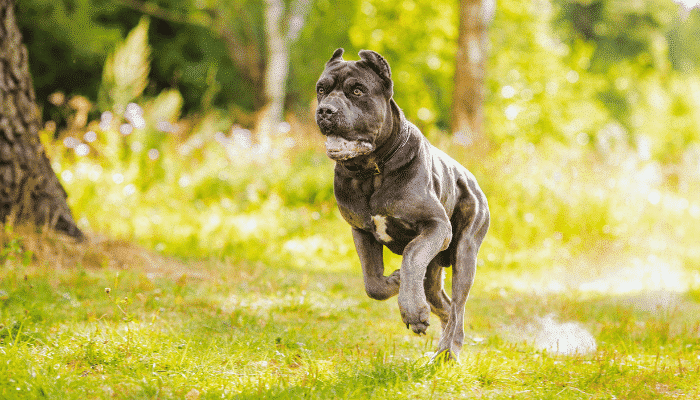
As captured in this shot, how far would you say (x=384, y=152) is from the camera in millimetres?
3168

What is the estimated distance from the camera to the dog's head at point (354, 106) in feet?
9.50

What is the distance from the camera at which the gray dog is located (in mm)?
2924

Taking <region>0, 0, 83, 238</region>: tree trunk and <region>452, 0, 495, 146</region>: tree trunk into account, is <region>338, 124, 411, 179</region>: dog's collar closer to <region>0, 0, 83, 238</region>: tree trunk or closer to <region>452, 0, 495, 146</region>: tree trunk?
<region>0, 0, 83, 238</region>: tree trunk

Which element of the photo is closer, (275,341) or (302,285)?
(275,341)

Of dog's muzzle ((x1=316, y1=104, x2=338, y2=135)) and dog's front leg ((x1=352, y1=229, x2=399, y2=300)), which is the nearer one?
dog's muzzle ((x1=316, y1=104, x2=338, y2=135))

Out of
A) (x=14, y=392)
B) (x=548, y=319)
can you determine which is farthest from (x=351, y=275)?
(x=14, y=392)

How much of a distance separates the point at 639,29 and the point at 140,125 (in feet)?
89.6

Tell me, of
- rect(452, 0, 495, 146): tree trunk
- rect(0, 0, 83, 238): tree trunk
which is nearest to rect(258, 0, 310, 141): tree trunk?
rect(452, 0, 495, 146): tree trunk

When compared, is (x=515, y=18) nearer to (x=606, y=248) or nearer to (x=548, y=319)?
(x=606, y=248)

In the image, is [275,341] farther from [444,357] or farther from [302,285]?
[302,285]

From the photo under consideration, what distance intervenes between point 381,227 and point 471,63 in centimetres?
929

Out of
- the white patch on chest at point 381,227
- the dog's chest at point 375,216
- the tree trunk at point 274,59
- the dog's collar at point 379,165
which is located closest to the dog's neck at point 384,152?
the dog's collar at point 379,165

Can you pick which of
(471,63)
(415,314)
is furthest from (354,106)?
(471,63)

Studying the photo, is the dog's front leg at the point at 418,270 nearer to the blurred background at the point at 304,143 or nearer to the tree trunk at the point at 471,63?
the blurred background at the point at 304,143
